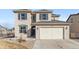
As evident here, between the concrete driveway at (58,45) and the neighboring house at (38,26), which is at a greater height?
the neighboring house at (38,26)

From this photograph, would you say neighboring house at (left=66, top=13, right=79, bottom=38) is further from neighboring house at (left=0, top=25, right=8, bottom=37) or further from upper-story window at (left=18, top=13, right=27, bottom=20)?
neighboring house at (left=0, top=25, right=8, bottom=37)

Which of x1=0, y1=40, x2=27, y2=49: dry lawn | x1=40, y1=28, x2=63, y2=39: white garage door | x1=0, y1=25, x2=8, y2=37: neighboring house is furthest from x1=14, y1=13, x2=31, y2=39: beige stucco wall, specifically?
x1=40, y1=28, x2=63, y2=39: white garage door

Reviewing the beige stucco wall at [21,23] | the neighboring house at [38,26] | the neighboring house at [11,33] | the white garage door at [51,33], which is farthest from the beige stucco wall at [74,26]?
the neighboring house at [11,33]

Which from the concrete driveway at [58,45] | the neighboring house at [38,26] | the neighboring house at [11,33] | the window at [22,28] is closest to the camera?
the concrete driveway at [58,45]

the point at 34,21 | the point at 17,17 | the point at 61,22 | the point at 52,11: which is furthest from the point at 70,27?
the point at 17,17

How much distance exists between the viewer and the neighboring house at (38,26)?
786 cm

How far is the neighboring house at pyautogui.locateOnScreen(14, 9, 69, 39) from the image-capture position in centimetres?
786

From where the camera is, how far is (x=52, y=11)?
25.4 feet

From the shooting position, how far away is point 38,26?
26.4 feet

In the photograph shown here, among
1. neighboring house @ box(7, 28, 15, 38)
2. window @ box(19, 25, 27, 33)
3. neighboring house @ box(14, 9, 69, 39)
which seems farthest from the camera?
window @ box(19, 25, 27, 33)

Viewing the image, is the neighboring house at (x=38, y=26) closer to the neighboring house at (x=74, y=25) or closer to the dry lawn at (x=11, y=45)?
the neighboring house at (x=74, y=25)

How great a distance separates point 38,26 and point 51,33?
21.5 inches

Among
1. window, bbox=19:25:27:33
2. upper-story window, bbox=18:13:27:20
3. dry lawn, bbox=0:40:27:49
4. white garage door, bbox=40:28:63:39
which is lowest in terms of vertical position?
dry lawn, bbox=0:40:27:49
